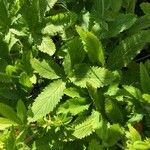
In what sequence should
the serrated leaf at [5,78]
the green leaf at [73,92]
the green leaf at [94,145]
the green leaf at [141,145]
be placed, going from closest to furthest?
the green leaf at [141,145]
the green leaf at [94,145]
the green leaf at [73,92]
the serrated leaf at [5,78]

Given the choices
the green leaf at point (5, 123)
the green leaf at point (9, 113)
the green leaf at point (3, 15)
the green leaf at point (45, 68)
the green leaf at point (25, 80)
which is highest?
the green leaf at point (3, 15)

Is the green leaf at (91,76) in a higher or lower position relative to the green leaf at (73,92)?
higher

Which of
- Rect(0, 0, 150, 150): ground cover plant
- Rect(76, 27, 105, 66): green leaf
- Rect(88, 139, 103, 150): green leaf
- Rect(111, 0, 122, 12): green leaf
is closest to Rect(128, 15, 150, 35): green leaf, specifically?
Rect(0, 0, 150, 150): ground cover plant

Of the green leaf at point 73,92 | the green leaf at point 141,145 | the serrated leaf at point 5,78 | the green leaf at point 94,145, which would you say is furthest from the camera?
the serrated leaf at point 5,78

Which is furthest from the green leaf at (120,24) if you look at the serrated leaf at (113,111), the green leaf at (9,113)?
the green leaf at (9,113)

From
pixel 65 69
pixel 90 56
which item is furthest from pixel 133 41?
pixel 65 69

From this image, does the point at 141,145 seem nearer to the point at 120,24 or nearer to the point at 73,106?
the point at 73,106

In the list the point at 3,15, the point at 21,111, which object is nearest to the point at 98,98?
the point at 21,111

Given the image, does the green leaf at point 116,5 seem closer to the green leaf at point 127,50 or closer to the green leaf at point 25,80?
the green leaf at point 127,50

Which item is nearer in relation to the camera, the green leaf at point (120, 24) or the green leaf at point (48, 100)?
the green leaf at point (48, 100)
